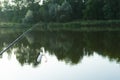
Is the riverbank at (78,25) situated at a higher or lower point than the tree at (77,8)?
lower

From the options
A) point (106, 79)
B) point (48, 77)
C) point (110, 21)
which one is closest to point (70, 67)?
point (48, 77)

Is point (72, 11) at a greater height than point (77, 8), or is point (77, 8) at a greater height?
point (77, 8)

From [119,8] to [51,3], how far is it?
9673mm

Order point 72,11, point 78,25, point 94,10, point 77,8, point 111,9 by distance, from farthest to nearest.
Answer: point 77,8
point 72,11
point 94,10
point 111,9
point 78,25

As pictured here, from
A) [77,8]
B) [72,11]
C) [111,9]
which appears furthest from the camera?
[77,8]

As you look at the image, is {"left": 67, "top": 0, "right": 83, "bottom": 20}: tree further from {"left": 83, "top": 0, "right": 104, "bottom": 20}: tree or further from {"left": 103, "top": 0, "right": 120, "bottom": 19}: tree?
{"left": 103, "top": 0, "right": 120, "bottom": 19}: tree

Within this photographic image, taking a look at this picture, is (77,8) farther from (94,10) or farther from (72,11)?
(94,10)

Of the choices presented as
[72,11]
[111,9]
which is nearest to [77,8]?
[72,11]

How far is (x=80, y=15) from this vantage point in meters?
38.5

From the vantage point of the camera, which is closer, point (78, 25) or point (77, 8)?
point (78, 25)

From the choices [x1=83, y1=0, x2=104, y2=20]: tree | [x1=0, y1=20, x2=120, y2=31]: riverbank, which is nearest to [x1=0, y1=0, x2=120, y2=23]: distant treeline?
[x1=83, y1=0, x2=104, y2=20]: tree

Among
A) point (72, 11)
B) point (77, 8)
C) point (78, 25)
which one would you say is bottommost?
point (78, 25)

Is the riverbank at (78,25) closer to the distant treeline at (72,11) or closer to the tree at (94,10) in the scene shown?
the distant treeline at (72,11)

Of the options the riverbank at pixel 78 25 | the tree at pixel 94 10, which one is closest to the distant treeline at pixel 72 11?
the tree at pixel 94 10
